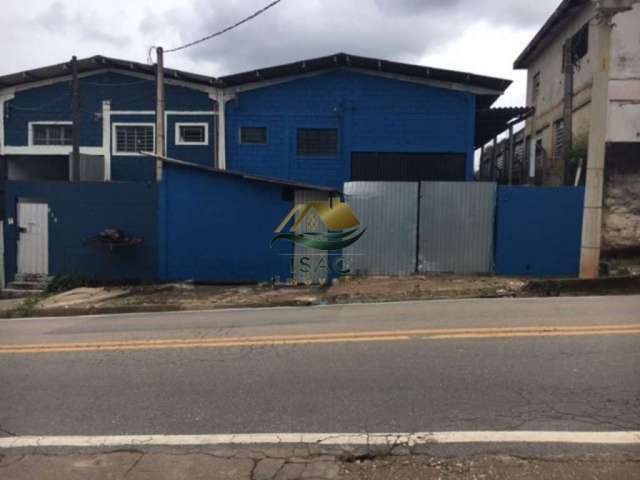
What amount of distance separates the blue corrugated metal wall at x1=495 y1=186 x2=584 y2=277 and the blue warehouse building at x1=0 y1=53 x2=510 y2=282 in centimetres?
351

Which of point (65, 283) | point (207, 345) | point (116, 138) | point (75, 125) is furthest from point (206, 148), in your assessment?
point (207, 345)

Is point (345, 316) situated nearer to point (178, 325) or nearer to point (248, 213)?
point (178, 325)

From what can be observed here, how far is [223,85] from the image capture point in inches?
658

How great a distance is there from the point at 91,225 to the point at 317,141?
689 centimetres

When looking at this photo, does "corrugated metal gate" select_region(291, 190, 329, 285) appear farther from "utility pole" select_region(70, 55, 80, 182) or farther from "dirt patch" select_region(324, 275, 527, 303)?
"utility pole" select_region(70, 55, 80, 182)

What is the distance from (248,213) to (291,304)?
353 centimetres

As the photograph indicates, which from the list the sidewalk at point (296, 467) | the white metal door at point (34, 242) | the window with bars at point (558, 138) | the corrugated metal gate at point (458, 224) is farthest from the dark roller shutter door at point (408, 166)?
the sidewalk at point (296, 467)

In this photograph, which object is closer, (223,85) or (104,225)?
(104,225)

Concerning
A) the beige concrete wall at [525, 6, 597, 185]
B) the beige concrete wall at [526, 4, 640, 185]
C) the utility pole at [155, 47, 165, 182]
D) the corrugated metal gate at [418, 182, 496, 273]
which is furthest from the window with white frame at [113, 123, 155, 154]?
the beige concrete wall at [525, 6, 597, 185]

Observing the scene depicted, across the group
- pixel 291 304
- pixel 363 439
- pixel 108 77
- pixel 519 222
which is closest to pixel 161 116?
pixel 108 77

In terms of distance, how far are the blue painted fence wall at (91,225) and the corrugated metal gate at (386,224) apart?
510cm

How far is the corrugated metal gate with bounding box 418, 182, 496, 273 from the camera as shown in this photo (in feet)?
42.5

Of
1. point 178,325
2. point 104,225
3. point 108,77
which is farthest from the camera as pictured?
point 108,77

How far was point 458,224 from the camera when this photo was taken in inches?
512
